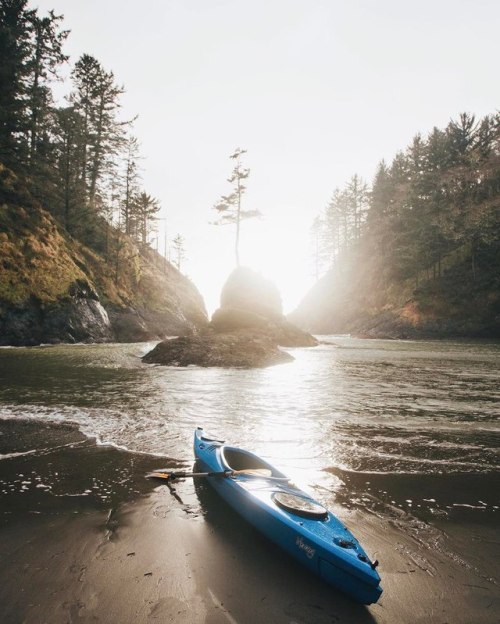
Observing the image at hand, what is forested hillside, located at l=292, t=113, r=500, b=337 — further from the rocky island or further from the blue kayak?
the blue kayak

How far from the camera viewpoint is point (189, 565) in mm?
3191

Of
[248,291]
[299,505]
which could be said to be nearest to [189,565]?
[299,505]

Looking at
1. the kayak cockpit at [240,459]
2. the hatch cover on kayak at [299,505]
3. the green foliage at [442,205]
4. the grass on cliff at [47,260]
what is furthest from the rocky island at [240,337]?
the green foliage at [442,205]

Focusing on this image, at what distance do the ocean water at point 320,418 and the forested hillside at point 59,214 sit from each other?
1007 cm

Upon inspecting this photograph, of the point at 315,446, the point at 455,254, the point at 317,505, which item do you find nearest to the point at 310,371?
the point at 315,446

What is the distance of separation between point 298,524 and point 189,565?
1.04 meters

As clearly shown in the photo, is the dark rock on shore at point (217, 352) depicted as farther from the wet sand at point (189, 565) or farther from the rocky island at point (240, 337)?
the wet sand at point (189, 565)

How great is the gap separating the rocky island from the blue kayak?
1438cm

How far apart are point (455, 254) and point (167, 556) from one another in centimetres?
4973

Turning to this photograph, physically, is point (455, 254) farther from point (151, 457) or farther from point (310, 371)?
point (151, 457)

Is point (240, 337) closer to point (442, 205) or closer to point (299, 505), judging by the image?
point (299, 505)

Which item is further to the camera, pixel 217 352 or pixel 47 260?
pixel 47 260

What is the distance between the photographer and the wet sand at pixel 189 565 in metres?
2.64

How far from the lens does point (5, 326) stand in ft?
75.5
